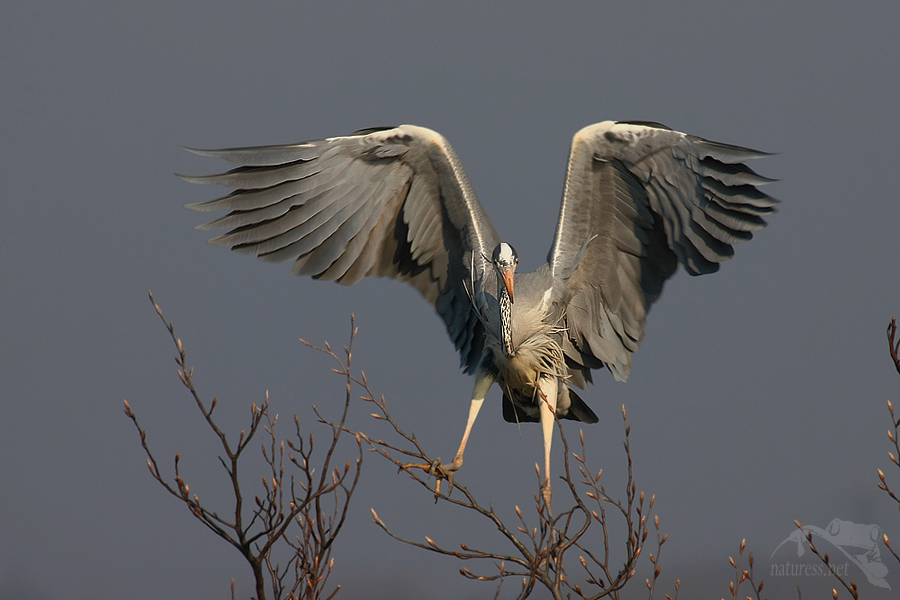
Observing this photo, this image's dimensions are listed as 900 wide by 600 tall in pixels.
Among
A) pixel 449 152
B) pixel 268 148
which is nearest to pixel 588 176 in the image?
pixel 449 152

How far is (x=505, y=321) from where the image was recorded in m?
5.48

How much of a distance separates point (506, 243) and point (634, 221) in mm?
1045

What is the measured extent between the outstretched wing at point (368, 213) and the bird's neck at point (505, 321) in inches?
18.9

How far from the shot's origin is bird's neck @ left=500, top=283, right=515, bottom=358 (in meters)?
5.46

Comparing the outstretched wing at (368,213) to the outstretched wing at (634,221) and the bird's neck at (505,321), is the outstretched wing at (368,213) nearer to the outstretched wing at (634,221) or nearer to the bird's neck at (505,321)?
the bird's neck at (505,321)

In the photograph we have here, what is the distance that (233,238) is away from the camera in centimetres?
576

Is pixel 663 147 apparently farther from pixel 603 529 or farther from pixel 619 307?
pixel 603 529

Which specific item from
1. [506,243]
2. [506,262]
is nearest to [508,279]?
[506,262]

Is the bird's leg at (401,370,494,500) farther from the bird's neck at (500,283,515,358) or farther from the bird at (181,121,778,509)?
the bird's neck at (500,283,515,358)

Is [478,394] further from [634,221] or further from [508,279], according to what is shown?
[634,221]

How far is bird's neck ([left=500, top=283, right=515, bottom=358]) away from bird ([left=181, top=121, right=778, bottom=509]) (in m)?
0.01

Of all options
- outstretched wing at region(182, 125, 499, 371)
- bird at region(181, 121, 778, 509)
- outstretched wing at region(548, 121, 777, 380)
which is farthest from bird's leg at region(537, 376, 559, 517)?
outstretched wing at region(182, 125, 499, 371)

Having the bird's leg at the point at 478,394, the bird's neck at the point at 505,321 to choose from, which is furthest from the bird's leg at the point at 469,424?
the bird's neck at the point at 505,321

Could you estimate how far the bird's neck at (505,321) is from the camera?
5457mm
